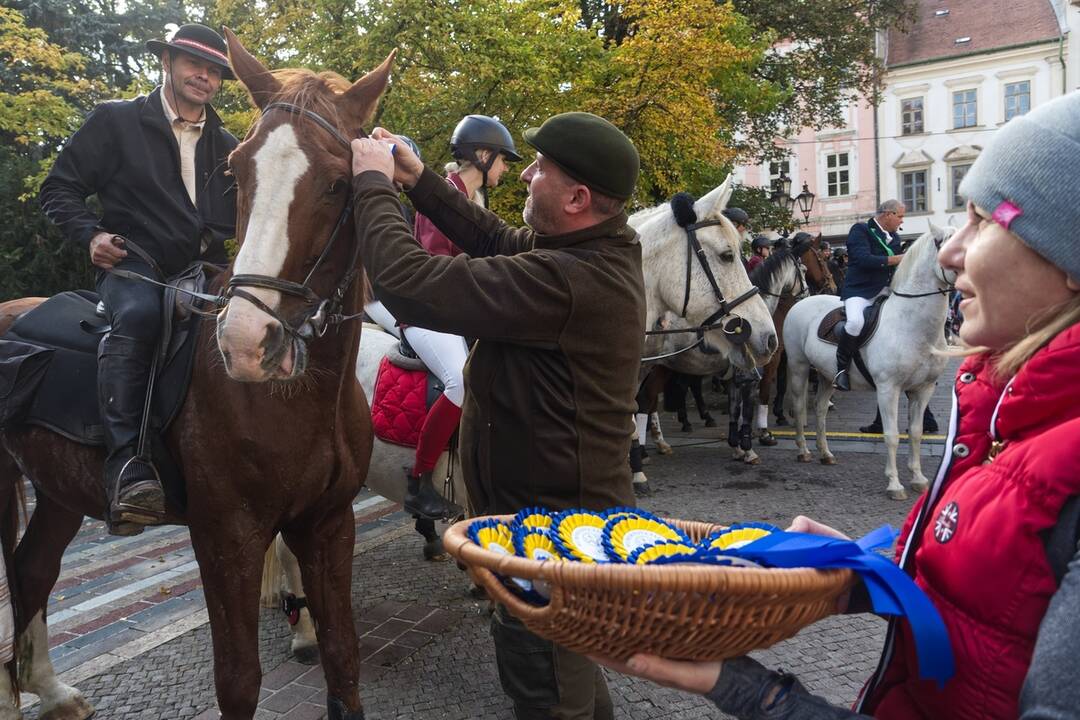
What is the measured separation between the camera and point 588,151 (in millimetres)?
2213

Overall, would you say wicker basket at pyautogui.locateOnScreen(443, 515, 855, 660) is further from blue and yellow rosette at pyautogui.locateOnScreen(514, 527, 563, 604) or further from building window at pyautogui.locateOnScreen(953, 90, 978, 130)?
building window at pyautogui.locateOnScreen(953, 90, 978, 130)

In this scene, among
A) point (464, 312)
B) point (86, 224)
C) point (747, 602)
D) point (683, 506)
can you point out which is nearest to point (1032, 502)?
point (747, 602)

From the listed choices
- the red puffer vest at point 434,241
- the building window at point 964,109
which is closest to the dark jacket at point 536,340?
the red puffer vest at point 434,241

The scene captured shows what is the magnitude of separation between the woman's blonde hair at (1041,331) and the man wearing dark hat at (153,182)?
2913 millimetres

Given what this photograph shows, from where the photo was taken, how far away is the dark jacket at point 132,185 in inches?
130

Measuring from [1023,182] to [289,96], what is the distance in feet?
7.22

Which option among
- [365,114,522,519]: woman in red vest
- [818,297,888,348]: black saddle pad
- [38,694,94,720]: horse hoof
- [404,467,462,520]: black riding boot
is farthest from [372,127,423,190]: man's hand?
[818,297,888,348]: black saddle pad

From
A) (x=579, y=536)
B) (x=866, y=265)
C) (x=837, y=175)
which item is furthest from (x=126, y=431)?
(x=837, y=175)

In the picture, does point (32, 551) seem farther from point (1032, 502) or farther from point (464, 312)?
point (1032, 502)

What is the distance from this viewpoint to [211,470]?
2.79 m

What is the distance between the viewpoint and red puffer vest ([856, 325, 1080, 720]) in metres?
1.01

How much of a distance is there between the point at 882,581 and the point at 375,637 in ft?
12.8

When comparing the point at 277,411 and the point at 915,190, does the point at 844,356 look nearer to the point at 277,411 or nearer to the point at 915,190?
the point at 277,411

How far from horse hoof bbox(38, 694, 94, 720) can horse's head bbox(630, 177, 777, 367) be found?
508cm
